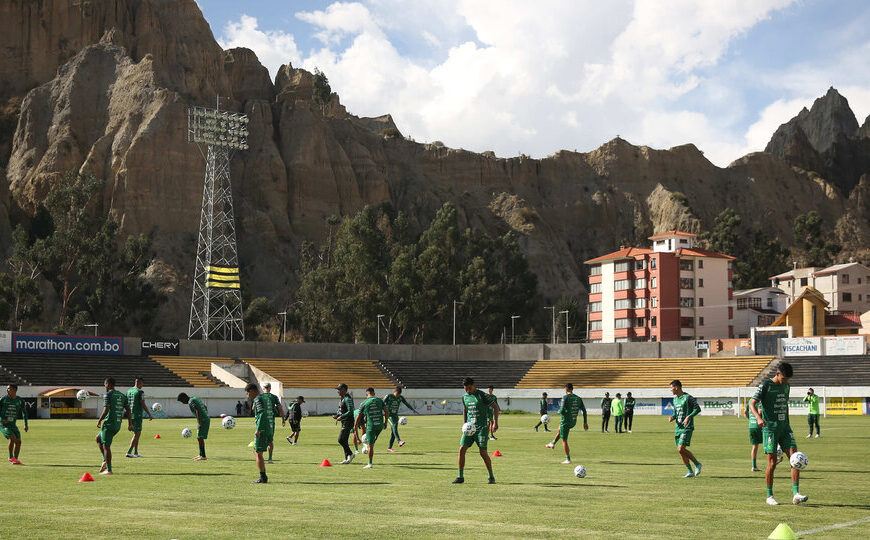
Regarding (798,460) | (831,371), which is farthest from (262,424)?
(831,371)

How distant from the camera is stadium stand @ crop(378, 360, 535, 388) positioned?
295 ft

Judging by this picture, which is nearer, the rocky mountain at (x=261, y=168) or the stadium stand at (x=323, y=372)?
the stadium stand at (x=323, y=372)

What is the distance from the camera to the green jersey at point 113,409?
890 inches

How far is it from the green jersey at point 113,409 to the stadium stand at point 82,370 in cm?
5412

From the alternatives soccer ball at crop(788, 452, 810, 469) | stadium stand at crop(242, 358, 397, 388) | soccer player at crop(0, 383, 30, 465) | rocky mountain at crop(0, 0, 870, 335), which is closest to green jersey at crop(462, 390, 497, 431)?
soccer ball at crop(788, 452, 810, 469)

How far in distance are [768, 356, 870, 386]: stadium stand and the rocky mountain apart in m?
78.6

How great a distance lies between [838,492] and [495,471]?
8.24 metres

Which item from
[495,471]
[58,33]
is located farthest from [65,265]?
[495,471]

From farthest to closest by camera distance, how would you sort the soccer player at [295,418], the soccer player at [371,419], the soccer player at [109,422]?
the soccer player at [295,418]
the soccer player at [371,419]
the soccer player at [109,422]

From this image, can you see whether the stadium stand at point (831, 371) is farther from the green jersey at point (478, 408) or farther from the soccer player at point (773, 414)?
the soccer player at point (773, 414)

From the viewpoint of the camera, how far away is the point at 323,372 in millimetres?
87250

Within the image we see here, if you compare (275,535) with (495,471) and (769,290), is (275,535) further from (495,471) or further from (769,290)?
(769,290)

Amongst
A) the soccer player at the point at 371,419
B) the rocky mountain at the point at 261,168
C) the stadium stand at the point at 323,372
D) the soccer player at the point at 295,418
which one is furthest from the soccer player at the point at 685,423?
the rocky mountain at the point at 261,168

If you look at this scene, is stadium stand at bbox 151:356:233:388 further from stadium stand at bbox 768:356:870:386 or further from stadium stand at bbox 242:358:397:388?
stadium stand at bbox 768:356:870:386
